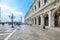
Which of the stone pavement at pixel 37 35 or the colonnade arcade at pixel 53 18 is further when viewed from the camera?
the colonnade arcade at pixel 53 18

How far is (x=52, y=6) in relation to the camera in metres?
27.7

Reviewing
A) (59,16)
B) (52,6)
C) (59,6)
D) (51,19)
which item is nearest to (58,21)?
(59,16)

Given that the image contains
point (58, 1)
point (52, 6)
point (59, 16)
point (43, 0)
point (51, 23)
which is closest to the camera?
point (58, 1)

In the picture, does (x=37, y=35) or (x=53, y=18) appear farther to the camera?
(x=53, y=18)

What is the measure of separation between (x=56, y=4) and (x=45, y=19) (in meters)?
15.1

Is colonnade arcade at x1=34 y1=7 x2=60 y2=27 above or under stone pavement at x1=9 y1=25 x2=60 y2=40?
above

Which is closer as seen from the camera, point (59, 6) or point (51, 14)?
point (59, 6)

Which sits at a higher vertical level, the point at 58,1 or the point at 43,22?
the point at 58,1

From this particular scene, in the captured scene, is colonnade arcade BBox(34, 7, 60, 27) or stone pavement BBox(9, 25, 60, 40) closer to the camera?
stone pavement BBox(9, 25, 60, 40)

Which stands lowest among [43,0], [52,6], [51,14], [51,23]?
[51,23]

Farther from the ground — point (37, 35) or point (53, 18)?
point (53, 18)

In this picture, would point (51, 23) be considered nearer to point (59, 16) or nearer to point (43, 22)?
point (59, 16)

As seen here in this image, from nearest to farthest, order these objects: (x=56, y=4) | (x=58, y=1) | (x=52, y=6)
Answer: (x=58, y=1)
(x=56, y=4)
(x=52, y=6)

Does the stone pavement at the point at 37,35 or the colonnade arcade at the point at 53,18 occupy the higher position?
the colonnade arcade at the point at 53,18
